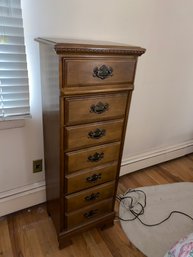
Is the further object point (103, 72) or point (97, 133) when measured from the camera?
point (97, 133)

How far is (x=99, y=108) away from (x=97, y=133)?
0.45 ft

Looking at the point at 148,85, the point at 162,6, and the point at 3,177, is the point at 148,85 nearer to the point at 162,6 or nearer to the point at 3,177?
the point at 162,6

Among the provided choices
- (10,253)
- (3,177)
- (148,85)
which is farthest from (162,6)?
(10,253)

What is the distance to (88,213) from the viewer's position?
1296 mm

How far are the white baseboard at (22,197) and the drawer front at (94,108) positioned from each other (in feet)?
2.47

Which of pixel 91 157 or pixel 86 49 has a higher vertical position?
pixel 86 49

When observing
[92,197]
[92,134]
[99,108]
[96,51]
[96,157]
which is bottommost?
[92,197]

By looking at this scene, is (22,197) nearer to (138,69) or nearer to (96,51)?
(96,51)

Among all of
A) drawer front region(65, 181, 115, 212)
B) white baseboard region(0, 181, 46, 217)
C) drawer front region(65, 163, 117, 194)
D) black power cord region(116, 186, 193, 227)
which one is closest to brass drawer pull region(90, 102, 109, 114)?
drawer front region(65, 163, 117, 194)

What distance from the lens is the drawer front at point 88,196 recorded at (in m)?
1.17

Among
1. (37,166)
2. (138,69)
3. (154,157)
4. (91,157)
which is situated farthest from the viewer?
(154,157)

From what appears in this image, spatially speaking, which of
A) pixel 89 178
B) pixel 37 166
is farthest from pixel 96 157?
pixel 37 166

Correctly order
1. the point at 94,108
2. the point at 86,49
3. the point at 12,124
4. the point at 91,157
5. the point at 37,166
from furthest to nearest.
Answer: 1. the point at 37,166
2. the point at 12,124
3. the point at 91,157
4. the point at 94,108
5. the point at 86,49

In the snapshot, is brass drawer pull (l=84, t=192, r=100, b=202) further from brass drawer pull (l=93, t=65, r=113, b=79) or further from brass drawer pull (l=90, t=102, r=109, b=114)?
brass drawer pull (l=93, t=65, r=113, b=79)
